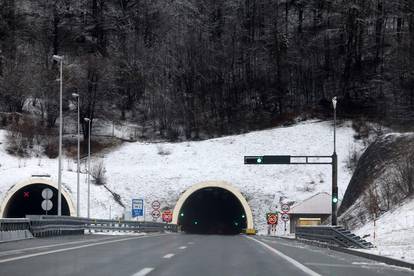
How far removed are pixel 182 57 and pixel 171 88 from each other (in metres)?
5.78

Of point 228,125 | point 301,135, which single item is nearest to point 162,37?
point 228,125

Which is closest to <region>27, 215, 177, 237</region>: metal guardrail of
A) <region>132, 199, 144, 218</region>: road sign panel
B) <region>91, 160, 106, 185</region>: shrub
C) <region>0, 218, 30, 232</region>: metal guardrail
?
<region>0, 218, 30, 232</region>: metal guardrail

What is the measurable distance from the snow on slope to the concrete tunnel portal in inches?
81.3

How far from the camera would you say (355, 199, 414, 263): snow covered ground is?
21.3 m

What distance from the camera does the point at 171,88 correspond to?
88.7 m

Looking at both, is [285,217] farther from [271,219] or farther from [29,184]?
[29,184]

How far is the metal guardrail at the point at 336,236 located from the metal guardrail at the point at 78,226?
12.6 meters

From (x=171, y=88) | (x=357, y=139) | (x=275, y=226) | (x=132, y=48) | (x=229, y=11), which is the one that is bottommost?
(x=275, y=226)

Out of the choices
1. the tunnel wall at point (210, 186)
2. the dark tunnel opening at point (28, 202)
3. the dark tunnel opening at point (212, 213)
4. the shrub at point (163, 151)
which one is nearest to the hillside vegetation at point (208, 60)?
the shrub at point (163, 151)

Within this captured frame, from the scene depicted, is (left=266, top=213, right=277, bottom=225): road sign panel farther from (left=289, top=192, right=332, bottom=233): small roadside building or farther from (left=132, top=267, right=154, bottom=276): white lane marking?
(left=132, top=267, right=154, bottom=276): white lane marking

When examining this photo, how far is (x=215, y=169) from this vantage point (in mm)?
68750

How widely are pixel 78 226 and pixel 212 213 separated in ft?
141

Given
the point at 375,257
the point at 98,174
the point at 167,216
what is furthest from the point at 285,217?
the point at 375,257

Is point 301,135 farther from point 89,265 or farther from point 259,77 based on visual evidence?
point 89,265
